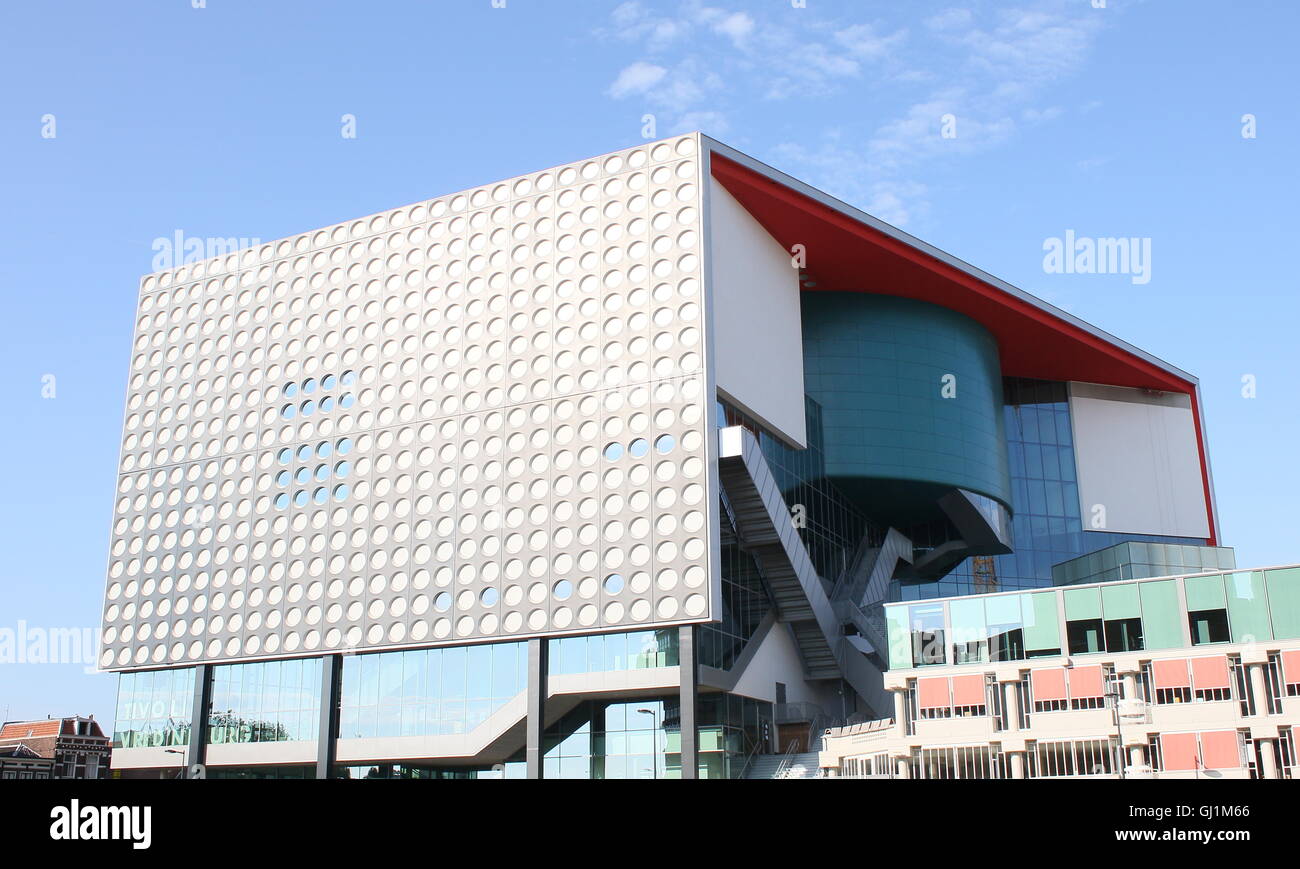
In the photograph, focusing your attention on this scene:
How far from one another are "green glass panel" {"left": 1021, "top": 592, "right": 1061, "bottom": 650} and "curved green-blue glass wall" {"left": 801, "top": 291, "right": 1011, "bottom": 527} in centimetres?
1745

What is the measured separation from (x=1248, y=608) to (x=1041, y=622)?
5389 millimetres

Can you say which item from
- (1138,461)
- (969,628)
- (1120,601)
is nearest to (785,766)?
(969,628)

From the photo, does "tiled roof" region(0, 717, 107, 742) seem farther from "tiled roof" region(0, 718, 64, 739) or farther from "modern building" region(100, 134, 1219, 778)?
"modern building" region(100, 134, 1219, 778)

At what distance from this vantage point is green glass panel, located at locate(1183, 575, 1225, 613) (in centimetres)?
3209

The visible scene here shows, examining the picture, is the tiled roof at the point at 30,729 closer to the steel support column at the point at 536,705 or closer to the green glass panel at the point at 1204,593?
the steel support column at the point at 536,705

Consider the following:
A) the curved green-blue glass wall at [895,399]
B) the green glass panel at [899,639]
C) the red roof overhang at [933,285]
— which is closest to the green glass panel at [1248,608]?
the green glass panel at [899,639]

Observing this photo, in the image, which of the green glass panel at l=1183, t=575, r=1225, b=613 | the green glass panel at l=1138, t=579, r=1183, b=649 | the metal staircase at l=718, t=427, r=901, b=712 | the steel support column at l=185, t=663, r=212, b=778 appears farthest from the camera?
the steel support column at l=185, t=663, r=212, b=778

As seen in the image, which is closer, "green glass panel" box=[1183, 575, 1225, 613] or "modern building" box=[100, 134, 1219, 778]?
"green glass panel" box=[1183, 575, 1225, 613]

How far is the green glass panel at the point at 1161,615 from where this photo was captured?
32.2 m

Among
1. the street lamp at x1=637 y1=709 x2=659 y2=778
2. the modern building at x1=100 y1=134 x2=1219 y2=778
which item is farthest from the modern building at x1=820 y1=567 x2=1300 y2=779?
the modern building at x1=100 y1=134 x2=1219 y2=778

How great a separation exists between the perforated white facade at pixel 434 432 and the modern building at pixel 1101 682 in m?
7.43

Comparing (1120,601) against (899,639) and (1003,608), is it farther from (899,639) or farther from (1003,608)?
(899,639)
